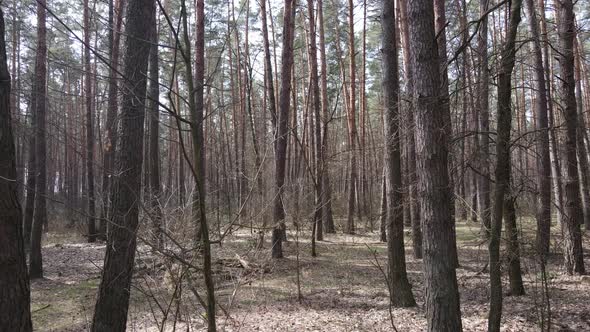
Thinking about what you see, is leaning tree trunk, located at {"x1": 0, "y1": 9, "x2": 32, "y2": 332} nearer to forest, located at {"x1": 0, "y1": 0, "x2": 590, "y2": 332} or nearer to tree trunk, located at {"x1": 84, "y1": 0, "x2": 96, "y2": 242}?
forest, located at {"x1": 0, "y1": 0, "x2": 590, "y2": 332}

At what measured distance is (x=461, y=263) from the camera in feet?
30.8

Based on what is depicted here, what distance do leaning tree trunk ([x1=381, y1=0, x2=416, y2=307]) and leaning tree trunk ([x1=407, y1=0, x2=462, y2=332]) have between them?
220 centimetres

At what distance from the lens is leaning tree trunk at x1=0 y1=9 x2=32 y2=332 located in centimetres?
308

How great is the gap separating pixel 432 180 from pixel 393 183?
96.5 inches

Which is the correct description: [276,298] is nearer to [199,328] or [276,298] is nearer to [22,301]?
[199,328]

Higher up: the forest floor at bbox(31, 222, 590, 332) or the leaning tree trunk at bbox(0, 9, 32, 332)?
the leaning tree trunk at bbox(0, 9, 32, 332)

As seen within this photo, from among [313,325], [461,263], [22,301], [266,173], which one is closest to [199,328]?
[313,325]

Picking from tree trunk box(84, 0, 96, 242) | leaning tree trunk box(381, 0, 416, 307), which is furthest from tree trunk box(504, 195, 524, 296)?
tree trunk box(84, 0, 96, 242)

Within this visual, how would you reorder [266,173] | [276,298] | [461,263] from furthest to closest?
[266,173], [461,263], [276,298]

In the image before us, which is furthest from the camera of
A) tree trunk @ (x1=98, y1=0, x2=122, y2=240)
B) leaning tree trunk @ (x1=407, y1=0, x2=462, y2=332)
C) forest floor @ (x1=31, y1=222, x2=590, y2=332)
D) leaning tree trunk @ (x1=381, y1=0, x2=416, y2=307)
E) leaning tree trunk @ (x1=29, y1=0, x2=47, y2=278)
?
leaning tree trunk @ (x1=29, y1=0, x2=47, y2=278)

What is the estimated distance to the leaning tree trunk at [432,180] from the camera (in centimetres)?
365

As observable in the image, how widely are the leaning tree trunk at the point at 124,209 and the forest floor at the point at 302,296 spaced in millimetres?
209

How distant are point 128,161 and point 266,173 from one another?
26.9 ft

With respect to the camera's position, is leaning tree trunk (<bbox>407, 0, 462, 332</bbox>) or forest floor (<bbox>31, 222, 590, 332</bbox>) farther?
forest floor (<bbox>31, 222, 590, 332</bbox>)
